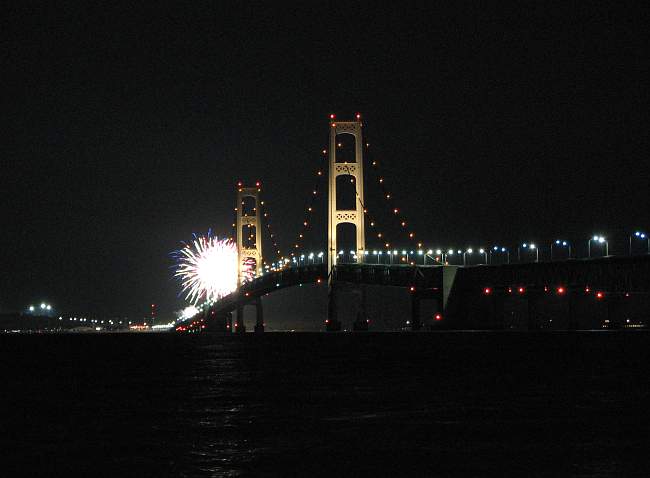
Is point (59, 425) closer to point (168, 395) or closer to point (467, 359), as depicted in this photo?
point (168, 395)

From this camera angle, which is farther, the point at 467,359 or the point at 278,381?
the point at 467,359

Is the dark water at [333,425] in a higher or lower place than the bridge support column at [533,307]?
lower

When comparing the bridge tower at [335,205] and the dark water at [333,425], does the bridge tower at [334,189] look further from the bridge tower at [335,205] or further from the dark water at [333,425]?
the dark water at [333,425]

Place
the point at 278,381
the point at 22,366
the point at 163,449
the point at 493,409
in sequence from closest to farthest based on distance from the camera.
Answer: the point at 163,449 < the point at 493,409 < the point at 278,381 < the point at 22,366

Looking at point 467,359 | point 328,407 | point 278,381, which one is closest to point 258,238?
point 467,359

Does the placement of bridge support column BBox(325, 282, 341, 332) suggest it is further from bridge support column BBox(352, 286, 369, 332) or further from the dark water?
the dark water

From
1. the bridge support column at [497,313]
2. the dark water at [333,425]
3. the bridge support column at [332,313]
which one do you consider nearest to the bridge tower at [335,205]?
the bridge support column at [332,313]
